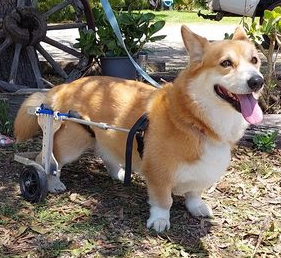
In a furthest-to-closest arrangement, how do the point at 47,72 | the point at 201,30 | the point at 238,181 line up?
the point at 201,30
the point at 47,72
the point at 238,181

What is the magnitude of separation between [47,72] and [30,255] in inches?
150

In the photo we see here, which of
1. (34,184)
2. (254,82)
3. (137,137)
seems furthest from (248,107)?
(34,184)

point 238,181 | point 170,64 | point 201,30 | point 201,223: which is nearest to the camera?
point 201,223

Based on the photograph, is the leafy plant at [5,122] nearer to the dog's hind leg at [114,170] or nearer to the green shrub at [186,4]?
the dog's hind leg at [114,170]

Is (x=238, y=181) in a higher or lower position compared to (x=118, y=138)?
lower

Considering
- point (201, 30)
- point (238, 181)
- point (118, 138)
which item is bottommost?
point (201, 30)

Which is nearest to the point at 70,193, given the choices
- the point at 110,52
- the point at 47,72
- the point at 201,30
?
the point at 110,52

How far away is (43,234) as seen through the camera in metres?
2.90

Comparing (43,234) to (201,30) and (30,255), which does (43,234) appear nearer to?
(30,255)

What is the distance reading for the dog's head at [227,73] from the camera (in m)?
2.66

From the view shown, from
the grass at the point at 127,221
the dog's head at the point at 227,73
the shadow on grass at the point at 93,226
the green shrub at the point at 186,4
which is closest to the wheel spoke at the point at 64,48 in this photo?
the grass at the point at 127,221

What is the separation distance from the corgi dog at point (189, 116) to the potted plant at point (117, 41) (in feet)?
7.03

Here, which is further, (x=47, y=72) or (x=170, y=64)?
(x=170, y=64)

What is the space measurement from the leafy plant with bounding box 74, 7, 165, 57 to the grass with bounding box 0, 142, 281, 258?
1.94 metres
